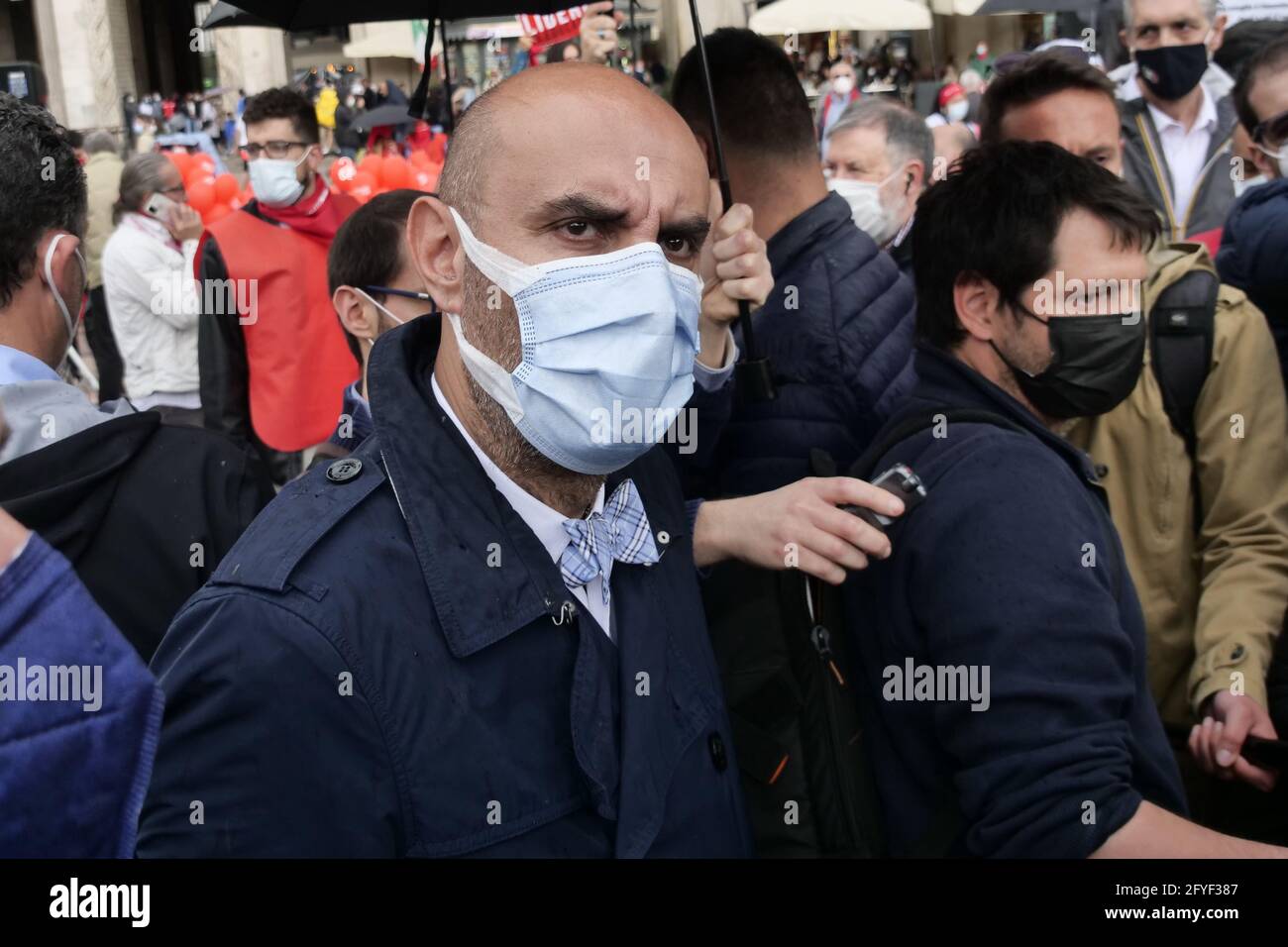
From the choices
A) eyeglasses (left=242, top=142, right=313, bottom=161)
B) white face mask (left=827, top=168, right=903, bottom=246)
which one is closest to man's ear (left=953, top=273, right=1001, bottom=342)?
white face mask (left=827, top=168, right=903, bottom=246)

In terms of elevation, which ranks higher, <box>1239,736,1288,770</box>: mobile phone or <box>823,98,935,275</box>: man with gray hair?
<box>823,98,935,275</box>: man with gray hair

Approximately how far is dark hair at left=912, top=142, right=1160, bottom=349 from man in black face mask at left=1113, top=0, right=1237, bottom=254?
9.09 feet

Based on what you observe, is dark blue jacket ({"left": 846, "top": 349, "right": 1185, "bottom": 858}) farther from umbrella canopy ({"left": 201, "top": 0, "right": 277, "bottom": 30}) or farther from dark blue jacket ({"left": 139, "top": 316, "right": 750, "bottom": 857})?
umbrella canopy ({"left": 201, "top": 0, "right": 277, "bottom": 30})

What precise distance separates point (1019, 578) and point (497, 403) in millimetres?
788

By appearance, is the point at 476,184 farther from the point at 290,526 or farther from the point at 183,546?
the point at 183,546

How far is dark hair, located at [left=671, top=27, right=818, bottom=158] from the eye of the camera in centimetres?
296

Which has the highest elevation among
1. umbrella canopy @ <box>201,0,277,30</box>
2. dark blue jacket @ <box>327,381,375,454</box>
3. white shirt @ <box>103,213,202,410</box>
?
umbrella canopy @ <box>201,0,277,30</box>

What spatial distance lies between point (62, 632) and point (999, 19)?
29.3m

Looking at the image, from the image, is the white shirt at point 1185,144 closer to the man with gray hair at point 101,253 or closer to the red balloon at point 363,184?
the man with gray hair at point 101,253

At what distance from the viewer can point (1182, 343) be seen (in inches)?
109

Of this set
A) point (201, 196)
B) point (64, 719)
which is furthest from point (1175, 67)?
point (201, 196)

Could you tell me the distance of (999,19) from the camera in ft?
88.5

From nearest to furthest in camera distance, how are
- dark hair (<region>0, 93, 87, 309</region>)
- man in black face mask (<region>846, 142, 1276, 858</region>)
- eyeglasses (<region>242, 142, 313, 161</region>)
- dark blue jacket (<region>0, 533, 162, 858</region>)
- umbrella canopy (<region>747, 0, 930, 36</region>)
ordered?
dark blue jacket (<region>0, 533, 162, 858</region>)
man in black face mask (<region>846, 142, 1276, 858</region>)
dark hair (<region>0, 93, 87, 309</region>)
eyeglasses (<region>242, 142, 313, 161</region>)
umbrella canopy (<region>747, 0, 930, 36</region>)

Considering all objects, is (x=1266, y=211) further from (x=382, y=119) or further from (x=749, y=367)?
(x=382, y=119)
